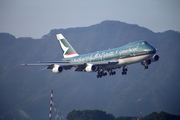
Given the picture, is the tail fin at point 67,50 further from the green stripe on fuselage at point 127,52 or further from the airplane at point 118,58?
the green stripe on fuselage at point 127,52

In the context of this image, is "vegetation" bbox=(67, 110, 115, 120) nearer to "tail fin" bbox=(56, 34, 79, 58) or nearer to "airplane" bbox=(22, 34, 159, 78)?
"tail fin" bbox=(56, 34, 79, 58)

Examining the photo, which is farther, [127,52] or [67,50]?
[67,50]

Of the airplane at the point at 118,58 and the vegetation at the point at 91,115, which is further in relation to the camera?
the vegetation at the point at 91,115

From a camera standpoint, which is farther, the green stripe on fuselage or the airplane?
the airplane

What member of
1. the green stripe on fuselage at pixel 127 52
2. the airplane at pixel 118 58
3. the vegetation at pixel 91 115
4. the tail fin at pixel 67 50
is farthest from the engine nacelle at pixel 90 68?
the vegetation at pixel 91 115

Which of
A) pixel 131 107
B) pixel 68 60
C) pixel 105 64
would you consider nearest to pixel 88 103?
pixel 131 107

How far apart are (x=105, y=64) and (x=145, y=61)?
8926mm

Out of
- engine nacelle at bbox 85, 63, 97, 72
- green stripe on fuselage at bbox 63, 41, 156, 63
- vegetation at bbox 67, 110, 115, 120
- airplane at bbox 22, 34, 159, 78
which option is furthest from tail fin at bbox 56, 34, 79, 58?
vegetation at bbox 67, 110, 115, 120

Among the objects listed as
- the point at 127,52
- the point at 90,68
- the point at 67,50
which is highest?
the point at 67,50

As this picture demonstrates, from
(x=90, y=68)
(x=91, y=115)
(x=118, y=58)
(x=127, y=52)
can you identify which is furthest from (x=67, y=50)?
(x=91, y=115)

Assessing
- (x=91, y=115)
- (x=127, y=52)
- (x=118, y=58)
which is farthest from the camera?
(x=91, y=115)

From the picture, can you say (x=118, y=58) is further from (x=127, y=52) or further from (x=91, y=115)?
(x=91, y=115)

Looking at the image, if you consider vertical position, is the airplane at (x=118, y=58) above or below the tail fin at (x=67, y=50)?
below

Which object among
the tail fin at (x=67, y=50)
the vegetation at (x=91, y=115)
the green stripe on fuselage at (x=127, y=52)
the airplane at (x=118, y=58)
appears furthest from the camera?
the vegetation at (x=91, y=115)
